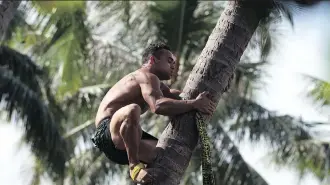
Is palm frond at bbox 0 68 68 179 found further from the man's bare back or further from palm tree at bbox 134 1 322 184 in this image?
palm tree at bbox 134 1 322 184

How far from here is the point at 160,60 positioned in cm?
502

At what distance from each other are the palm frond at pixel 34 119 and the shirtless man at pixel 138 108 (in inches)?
254

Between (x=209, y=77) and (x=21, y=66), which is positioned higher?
(x=209, y=77)

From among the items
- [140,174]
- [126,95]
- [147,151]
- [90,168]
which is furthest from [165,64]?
[90,168]

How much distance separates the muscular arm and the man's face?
0.16 meters

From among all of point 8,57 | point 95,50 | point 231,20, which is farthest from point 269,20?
point 95,50

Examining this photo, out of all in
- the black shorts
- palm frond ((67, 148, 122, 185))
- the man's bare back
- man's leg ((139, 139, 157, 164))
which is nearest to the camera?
man's leg ((139, 139, 157, 164))

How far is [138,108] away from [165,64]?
0.57 meters

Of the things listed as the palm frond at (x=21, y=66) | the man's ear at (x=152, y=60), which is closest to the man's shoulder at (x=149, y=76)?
the man's ear at (x=152, y=60)

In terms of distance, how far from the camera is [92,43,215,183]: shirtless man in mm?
4441

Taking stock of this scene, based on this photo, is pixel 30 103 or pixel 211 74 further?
pixel 30 103

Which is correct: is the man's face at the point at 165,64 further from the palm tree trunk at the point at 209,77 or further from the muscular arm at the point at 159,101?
the palm tree trunk at the point at 209,77

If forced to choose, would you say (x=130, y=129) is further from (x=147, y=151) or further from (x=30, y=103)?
(x=30, y=103)

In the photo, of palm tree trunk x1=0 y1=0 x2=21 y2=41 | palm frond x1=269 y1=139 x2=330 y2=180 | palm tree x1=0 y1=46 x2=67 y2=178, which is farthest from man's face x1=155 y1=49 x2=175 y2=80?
palm frond x1=269 y1=139 x2=330 y2=180
